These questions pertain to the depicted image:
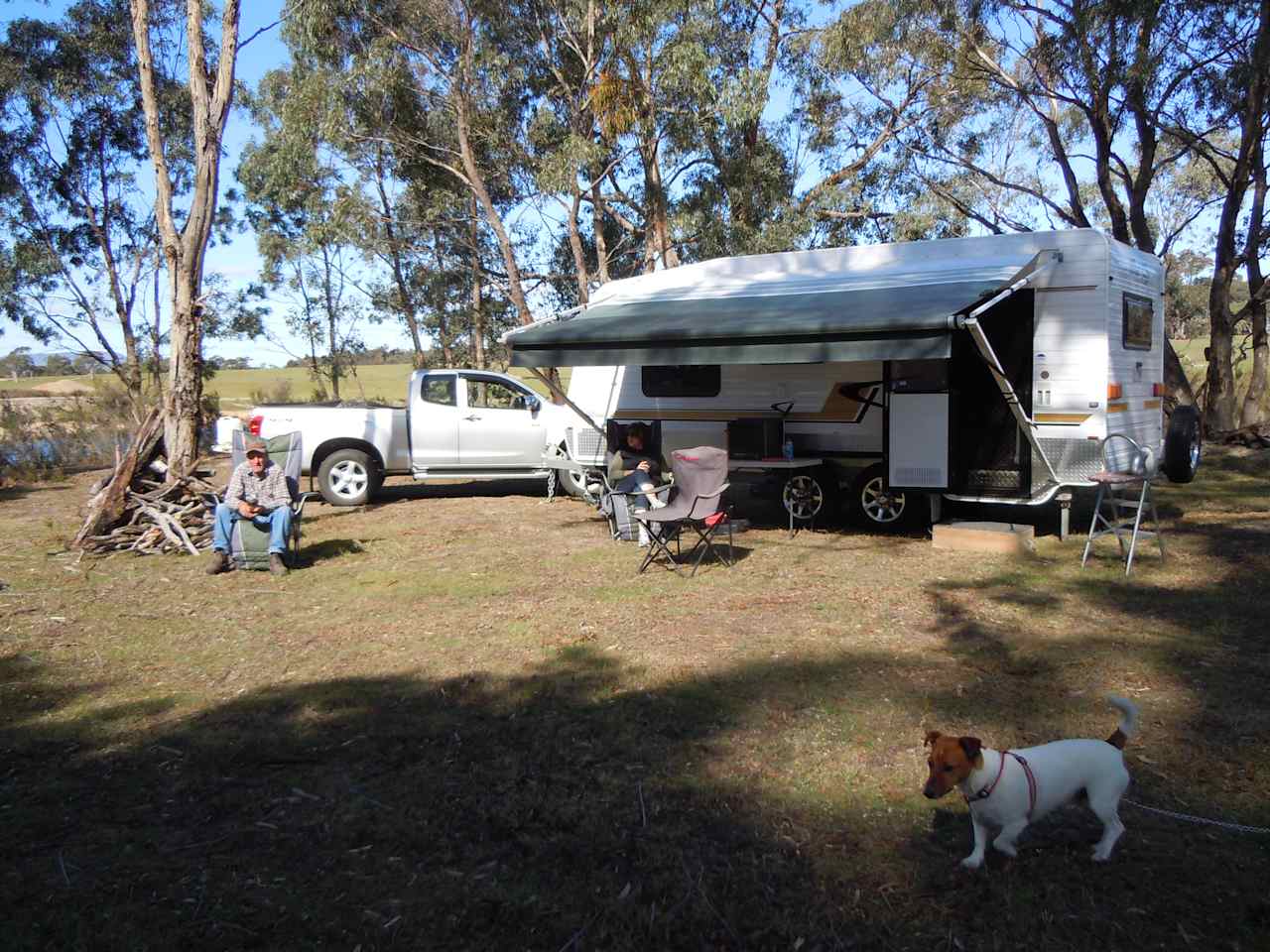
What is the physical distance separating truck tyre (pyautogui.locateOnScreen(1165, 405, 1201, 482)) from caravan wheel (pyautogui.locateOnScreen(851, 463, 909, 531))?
2457 millimetres

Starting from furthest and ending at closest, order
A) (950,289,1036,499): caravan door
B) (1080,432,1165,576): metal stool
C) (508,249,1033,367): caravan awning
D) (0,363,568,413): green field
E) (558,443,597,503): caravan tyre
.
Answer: (0,363,568,413): green field → (558,443,597,503): caravan tyre → (950,289,1036,499): caravan door → (1080,432,1165,576): metal stool → (508,249,1033,367): caravan awning

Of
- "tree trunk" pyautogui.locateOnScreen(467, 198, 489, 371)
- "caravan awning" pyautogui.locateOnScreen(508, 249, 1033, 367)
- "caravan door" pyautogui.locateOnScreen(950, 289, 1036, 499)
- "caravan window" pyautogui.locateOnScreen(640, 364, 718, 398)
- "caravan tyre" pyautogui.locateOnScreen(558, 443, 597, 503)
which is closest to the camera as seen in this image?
"caravan awning" pyautogui.locateOnScreen(508, 249, 1033, 367)

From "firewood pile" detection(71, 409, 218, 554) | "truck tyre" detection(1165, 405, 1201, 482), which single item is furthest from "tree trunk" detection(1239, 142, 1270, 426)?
"firewood pile" detection(71, 409, 218, 554)

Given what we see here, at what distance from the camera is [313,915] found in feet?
9.63

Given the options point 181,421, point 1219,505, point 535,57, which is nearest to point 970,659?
point 1219,505

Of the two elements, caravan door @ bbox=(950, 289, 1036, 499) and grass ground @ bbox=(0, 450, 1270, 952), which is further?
caravan door @ bbox=(950, 289, 1036, 499)

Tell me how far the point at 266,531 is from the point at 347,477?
388 centimetres

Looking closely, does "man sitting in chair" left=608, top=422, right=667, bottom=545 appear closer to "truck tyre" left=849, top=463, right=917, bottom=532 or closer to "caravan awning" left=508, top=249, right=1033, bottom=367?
"caravan awning" left=508, top=249, right=1033, bottom=367

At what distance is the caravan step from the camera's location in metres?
7.82

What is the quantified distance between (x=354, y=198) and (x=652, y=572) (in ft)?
47.8

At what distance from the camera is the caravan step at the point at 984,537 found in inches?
308

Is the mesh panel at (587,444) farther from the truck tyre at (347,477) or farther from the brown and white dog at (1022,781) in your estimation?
the brown and white dog at (1022,781)

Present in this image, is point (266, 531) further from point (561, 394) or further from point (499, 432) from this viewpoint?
point (499, 432)

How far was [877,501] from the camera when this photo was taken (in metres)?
9.06
